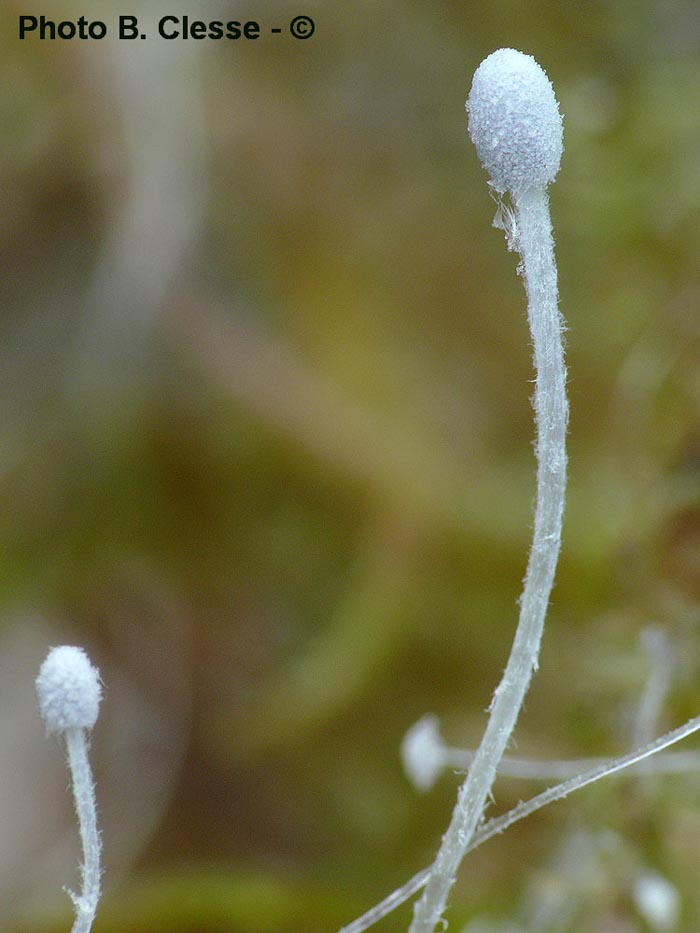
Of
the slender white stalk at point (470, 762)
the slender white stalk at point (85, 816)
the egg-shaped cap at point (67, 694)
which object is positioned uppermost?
the slender white stalk at point (470, 762)

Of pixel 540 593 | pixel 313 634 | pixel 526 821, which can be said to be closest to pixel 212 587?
pixel 313 634

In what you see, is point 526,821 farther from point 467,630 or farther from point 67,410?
point 67,410

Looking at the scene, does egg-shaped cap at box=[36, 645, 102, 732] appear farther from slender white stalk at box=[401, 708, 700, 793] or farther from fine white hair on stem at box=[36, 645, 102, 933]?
slender white stalk at box=[401, 708, 700, 793]

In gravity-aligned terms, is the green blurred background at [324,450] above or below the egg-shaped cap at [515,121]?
above

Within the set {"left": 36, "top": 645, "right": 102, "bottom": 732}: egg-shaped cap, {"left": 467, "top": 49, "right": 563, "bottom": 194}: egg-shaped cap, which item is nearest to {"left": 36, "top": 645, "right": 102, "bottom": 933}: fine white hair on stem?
{"left": 36, "top": 645, "right": 102, "bottom": 732}: egg-shaped cap

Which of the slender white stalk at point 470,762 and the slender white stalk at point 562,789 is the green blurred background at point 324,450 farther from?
the slender white stalk at point 562,789

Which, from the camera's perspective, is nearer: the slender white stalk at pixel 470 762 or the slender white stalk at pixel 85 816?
the slender white stalk at pixel 85 816

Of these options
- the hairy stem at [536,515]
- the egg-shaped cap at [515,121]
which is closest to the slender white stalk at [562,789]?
the hairy stem at [536,515]
